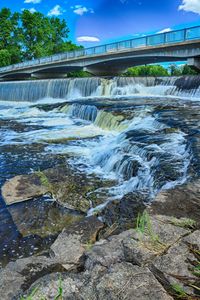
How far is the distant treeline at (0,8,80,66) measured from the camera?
2601 inches

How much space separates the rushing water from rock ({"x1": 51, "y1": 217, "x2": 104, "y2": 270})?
2.24ft

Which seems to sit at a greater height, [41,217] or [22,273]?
[22,273]

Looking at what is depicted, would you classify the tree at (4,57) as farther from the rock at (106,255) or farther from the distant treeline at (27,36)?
the rock at (106,255)

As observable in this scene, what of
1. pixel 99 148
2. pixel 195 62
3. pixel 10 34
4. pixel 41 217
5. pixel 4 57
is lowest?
pixel 41 217

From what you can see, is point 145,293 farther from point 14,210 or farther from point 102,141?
point 102,141

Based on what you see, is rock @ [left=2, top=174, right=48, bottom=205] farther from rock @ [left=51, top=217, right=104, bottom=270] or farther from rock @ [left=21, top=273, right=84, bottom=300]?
rock @ [left=21, top=273, right=84, bottom=300]

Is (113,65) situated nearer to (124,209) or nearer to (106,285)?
(124,209)

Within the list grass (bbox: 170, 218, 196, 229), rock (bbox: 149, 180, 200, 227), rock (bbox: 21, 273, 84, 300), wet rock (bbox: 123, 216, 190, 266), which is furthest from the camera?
rock (bbox: 149, 180, 200, 227)

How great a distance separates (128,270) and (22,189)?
492 centimetres

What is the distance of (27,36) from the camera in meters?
68.2

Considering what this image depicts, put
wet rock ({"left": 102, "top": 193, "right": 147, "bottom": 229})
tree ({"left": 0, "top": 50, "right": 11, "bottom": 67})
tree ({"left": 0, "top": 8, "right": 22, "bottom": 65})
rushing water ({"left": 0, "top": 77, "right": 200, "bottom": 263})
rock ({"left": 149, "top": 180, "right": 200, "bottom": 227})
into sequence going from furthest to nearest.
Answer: tree ({"left": 0, "top": 8, "right": 22, "bottom": 65})
tree ({"left": 0, "top": 50, "right": 11, "bottom": 67})
rushing water ({"left": 0, "top": 77, "right": 200, "bottom": 263})
wet rock ({"left": 102, "top": 193, "right": 147, "bottom": 229})
rock ({"left": 149, "top": 180, "right": 200, "bottom": 227})

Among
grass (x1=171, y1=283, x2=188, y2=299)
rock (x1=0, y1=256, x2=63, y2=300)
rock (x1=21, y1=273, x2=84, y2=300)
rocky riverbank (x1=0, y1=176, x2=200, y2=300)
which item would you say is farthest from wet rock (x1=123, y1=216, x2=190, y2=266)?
rock (x1=0, y1=256, x2=63, y2=300)

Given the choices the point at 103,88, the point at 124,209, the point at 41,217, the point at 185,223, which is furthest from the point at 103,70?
the point at 185,223

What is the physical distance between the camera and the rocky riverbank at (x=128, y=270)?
6.98ft
